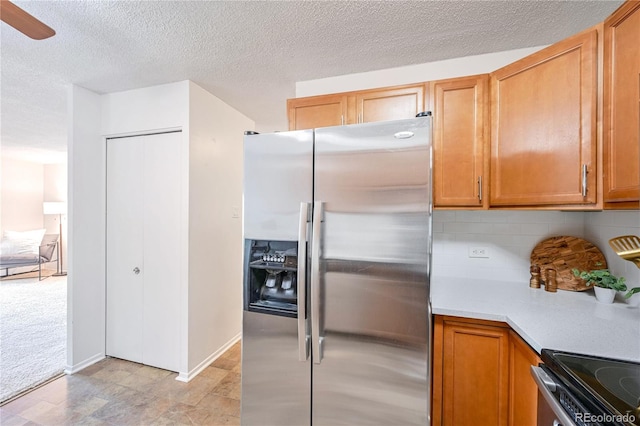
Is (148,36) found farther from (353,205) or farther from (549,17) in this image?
(549,17)

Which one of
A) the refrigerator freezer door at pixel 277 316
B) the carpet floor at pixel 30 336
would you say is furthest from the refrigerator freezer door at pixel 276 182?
the carpet floor at pixel 30 336

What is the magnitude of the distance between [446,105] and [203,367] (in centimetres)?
291

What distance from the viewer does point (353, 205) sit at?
1363mm

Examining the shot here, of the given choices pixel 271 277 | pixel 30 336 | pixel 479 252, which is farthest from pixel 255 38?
pixel 30 336

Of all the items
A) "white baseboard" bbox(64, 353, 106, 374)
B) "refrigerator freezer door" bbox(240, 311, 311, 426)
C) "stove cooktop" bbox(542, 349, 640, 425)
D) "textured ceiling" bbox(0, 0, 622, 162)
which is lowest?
"white baseboard" bbox(64, 353, 106, 374)

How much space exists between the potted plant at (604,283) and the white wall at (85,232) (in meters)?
3.74

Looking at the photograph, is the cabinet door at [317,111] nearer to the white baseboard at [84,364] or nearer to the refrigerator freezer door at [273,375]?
the refrigerator freezer door at [273,375]

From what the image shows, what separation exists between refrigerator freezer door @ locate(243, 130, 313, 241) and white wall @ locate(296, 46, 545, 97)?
3.18 ft

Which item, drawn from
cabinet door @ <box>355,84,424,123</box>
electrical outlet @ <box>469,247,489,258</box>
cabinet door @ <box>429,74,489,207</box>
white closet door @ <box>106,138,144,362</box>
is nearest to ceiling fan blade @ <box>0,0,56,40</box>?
white closet door @ <box>106,138,144,362</box>

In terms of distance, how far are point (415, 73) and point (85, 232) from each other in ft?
10.3

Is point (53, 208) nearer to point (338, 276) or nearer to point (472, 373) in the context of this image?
point (338, 276)

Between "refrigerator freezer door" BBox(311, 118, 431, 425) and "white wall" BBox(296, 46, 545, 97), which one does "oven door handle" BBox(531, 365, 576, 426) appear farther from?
"white wall" BBox(296, 46, 545, 97)

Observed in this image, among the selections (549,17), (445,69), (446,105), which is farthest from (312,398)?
(549,17)

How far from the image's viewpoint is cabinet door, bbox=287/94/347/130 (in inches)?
74.0
